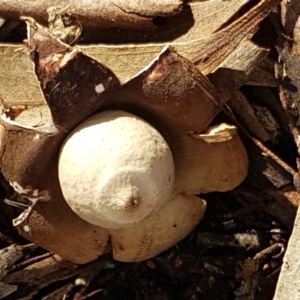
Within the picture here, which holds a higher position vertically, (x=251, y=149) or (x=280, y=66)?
(x=280, y=66)

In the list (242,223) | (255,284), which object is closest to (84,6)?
(242,223)

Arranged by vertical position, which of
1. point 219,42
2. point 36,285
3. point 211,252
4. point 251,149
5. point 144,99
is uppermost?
point 219,42

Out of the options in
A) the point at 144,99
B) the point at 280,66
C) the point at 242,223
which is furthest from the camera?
the point at 242,223

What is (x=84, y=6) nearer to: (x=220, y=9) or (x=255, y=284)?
(x=220, y=9)

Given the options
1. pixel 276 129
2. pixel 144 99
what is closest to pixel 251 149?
pixel 276 129

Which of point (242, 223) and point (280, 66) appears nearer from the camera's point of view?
point (280, 66)

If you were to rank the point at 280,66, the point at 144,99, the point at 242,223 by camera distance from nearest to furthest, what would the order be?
the point at 144,99 → the point at 280,66 → the point at 242,223

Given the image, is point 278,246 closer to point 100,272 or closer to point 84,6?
point 100,272
